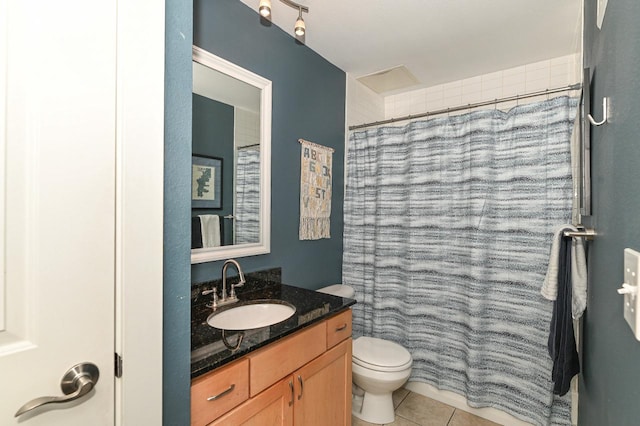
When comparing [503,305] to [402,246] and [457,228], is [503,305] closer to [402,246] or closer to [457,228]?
[457,228]

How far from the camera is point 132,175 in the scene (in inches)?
27.5

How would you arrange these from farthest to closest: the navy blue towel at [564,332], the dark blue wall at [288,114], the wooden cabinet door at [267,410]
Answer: the dark blue wall at [288,114] → the navy blue towel at [564,332] → the wooden cabinet door at [267,410]

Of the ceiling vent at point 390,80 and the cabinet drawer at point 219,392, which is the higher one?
the ceiling vent at point 390,80

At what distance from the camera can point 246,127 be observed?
1.79 metres

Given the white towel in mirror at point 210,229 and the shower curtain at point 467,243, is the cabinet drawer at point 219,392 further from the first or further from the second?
the shower curtain at point 467,243

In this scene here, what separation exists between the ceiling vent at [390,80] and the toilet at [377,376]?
82.7 inches

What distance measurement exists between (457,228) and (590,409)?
1.15m

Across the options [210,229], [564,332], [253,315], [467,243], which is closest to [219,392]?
[253,315]

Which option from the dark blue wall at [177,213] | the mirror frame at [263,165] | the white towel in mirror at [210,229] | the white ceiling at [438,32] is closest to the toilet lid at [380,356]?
the mirror frame at [263,165]

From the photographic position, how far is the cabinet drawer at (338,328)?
4.73 ft

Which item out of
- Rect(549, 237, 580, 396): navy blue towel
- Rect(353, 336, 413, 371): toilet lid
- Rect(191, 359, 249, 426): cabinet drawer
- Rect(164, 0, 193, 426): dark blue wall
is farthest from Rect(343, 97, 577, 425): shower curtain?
Rect(164, 0, 193, 426): dark blue wall

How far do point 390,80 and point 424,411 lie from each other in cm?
259

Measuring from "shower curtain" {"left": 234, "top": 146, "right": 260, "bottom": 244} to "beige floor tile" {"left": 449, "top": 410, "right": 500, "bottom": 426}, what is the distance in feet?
5.74

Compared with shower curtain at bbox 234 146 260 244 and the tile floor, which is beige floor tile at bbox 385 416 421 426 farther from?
shower curtain at bbox 234 146 260 244
